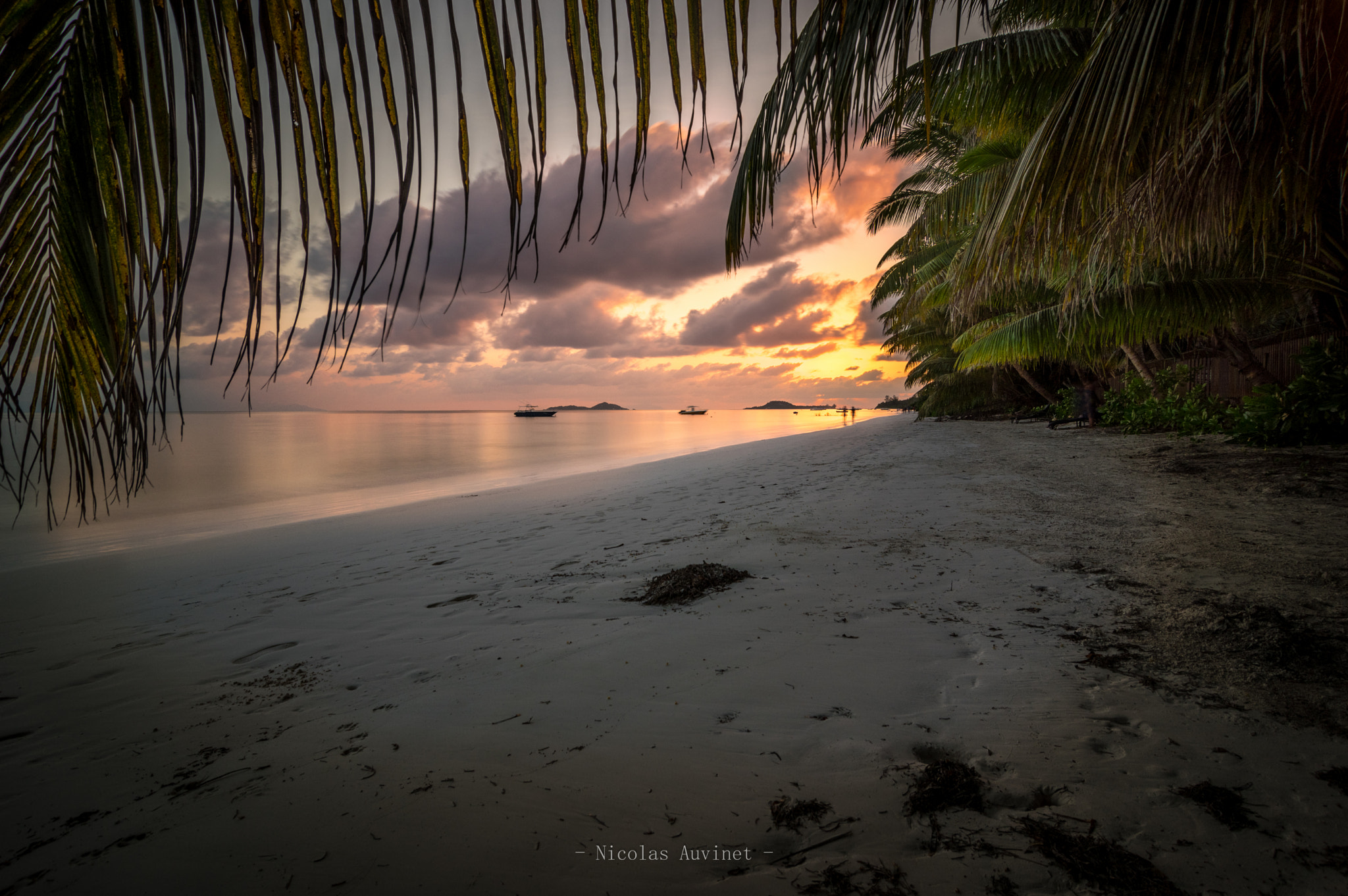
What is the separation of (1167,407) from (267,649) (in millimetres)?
12672

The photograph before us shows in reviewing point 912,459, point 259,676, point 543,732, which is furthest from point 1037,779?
point 912,459

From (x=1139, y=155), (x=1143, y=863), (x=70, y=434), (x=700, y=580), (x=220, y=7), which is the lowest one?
Result: (x=1143, y=863)

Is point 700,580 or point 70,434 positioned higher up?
point 70,434

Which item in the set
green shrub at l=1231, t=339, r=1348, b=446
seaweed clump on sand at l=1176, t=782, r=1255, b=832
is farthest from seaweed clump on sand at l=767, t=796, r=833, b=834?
green shrub at l=1231, t=339, r=1348, b=446

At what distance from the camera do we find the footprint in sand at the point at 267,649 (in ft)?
8.83

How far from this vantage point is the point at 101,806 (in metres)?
1.65

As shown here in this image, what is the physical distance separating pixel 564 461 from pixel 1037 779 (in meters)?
16.0

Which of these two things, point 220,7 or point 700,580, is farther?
point 700,580

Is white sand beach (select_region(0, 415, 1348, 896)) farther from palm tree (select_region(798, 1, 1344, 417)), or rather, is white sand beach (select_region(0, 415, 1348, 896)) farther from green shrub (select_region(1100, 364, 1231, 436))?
green shrub (select_region(1100, 364, 1231, 436))

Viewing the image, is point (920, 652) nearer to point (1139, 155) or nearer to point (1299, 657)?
point (1299, 657)

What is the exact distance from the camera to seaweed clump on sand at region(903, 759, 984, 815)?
143 centimetres

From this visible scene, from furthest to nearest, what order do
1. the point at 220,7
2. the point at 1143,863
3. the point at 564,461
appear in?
the point at 564,461
the point at 1143,863
the point at 220,7

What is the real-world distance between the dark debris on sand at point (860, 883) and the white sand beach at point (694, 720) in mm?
12

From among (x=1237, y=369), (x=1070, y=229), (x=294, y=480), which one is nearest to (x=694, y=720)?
(x=1070, y=229)
